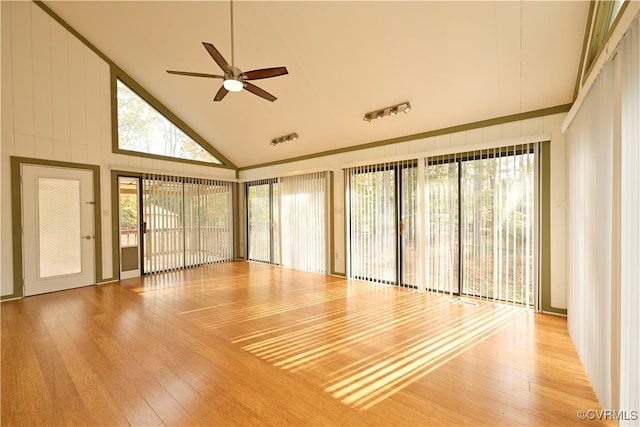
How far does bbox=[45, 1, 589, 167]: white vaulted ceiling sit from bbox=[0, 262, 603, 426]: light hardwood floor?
2923 mm

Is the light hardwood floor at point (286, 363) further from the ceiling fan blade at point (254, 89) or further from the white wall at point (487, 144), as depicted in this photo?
the ceiling fan blade at point (254, 89)

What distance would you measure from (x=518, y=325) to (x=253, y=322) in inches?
125

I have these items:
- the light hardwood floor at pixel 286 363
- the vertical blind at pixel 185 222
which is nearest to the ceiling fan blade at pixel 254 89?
the light hardwood floor at pixel 286 363

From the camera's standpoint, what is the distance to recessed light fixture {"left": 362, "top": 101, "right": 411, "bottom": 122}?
14.4 feet

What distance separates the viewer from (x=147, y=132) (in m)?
6.39

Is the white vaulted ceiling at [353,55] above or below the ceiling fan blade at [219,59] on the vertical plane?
above

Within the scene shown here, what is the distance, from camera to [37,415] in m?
1.93

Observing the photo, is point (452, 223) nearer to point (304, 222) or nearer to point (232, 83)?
point (304, 222)

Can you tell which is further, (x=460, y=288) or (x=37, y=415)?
(x=460, y=288)

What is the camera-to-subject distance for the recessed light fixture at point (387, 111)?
4381mm

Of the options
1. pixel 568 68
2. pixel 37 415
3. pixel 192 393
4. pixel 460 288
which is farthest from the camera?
pixel 460 288

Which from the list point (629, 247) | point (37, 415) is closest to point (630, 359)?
point (629, 247)

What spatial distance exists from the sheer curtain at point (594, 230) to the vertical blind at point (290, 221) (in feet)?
13.7

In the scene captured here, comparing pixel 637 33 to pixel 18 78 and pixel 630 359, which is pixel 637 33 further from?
pixel 18 78
